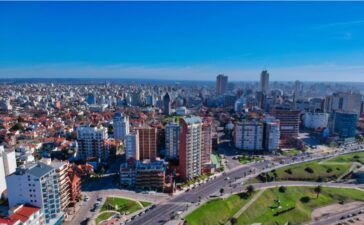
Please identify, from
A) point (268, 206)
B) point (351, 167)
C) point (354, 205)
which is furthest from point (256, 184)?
point (351, 167)

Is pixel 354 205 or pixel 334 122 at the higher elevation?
pixel 334 122

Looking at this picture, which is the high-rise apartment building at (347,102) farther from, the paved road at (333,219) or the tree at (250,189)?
the tree at (250,189)

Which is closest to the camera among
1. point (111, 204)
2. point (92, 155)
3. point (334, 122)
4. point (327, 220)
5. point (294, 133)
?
point (111, 204)

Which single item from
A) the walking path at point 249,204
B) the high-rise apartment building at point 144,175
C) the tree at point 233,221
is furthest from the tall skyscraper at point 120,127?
the tree at point 233,221

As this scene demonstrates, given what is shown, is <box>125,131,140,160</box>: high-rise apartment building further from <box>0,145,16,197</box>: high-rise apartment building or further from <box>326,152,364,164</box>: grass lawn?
<box>326,152,364,164</box>: grass lawn

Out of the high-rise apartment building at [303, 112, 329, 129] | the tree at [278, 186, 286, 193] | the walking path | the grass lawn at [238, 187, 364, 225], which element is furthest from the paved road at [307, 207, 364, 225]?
the high-rise apartment building at [303, 112, 329, 129]

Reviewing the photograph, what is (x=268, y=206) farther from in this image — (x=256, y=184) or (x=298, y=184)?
(x=298, y=184)

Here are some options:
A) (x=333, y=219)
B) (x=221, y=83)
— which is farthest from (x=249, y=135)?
(x=221, y=83)
